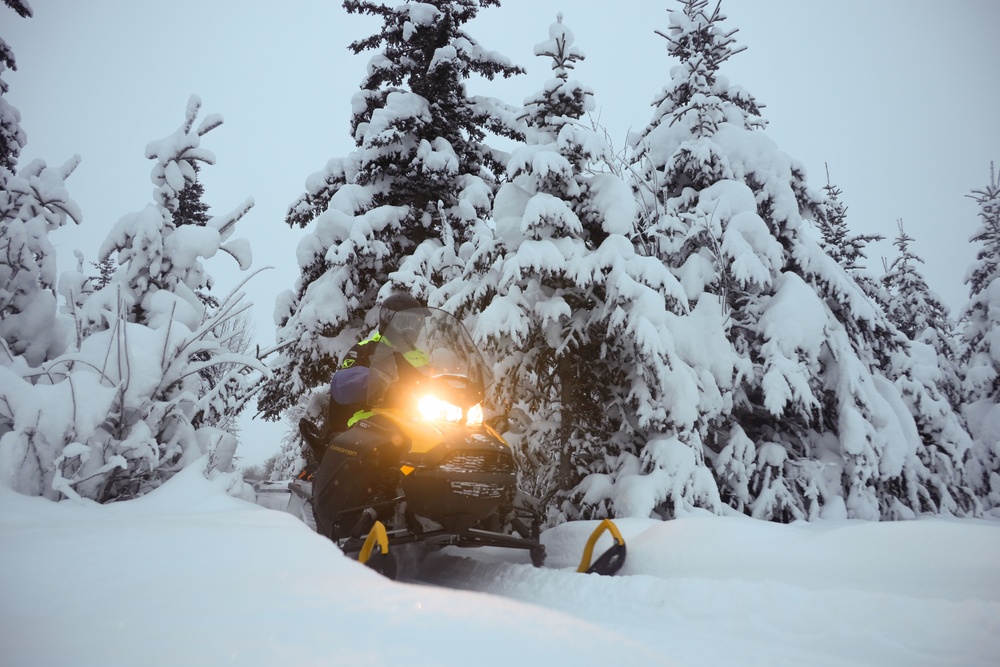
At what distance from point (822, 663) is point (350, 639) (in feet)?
6.02

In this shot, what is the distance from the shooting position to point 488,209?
1003cm

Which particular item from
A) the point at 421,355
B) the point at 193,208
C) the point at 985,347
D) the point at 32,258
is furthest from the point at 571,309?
the point at 193,208

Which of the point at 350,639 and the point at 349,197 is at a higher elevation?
the point at 349,197

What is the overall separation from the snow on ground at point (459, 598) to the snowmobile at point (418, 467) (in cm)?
54

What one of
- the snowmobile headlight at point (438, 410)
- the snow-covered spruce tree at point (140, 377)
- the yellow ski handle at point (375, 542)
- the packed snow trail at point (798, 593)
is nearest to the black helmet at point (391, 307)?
the snowmobile headlight at point (438, 410)

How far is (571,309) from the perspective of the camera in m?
6.29

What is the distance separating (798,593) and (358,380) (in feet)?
10.5

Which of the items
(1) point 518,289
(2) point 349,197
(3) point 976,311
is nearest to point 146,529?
(1) point 518,289

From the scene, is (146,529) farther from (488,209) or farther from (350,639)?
(488,209)

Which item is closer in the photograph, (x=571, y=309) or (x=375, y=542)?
(x=375, y=542)

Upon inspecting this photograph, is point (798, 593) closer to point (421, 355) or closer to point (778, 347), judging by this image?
point (421, 355)

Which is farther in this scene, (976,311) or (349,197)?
(976,311)

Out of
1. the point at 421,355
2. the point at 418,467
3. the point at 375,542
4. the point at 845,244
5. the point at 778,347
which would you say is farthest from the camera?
the point at 845,244

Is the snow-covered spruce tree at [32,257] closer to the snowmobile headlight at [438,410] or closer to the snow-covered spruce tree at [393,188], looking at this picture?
the snowmobile headlight at [438,410]
